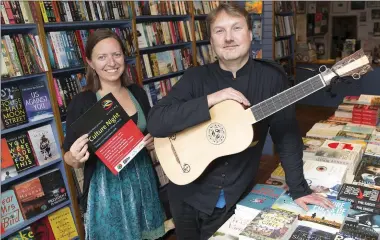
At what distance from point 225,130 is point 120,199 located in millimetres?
728

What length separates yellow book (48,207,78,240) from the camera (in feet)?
7.90

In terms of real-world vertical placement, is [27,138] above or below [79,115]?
below

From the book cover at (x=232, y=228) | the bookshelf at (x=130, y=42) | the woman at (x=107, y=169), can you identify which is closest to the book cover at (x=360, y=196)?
the book cover at (x=232, y=228)

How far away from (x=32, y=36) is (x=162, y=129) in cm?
140

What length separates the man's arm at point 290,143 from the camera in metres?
1.35

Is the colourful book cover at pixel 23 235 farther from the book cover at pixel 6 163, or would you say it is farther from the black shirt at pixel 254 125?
the black shirt at pixel 254 125

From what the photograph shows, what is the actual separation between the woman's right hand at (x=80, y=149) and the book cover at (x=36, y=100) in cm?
86

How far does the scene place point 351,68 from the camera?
3.97 ft

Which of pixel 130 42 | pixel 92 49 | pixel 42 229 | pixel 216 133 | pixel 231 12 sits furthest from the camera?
pixel 130 42

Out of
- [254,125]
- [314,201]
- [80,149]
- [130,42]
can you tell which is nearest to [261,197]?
[314,201]

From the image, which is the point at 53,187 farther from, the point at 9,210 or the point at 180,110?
the point at 180,110

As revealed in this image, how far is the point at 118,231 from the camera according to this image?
1.76 m

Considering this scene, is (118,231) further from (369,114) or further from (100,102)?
(369,114)

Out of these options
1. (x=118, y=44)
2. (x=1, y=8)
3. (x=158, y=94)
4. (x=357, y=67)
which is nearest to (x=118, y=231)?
(x=118, y=44)
